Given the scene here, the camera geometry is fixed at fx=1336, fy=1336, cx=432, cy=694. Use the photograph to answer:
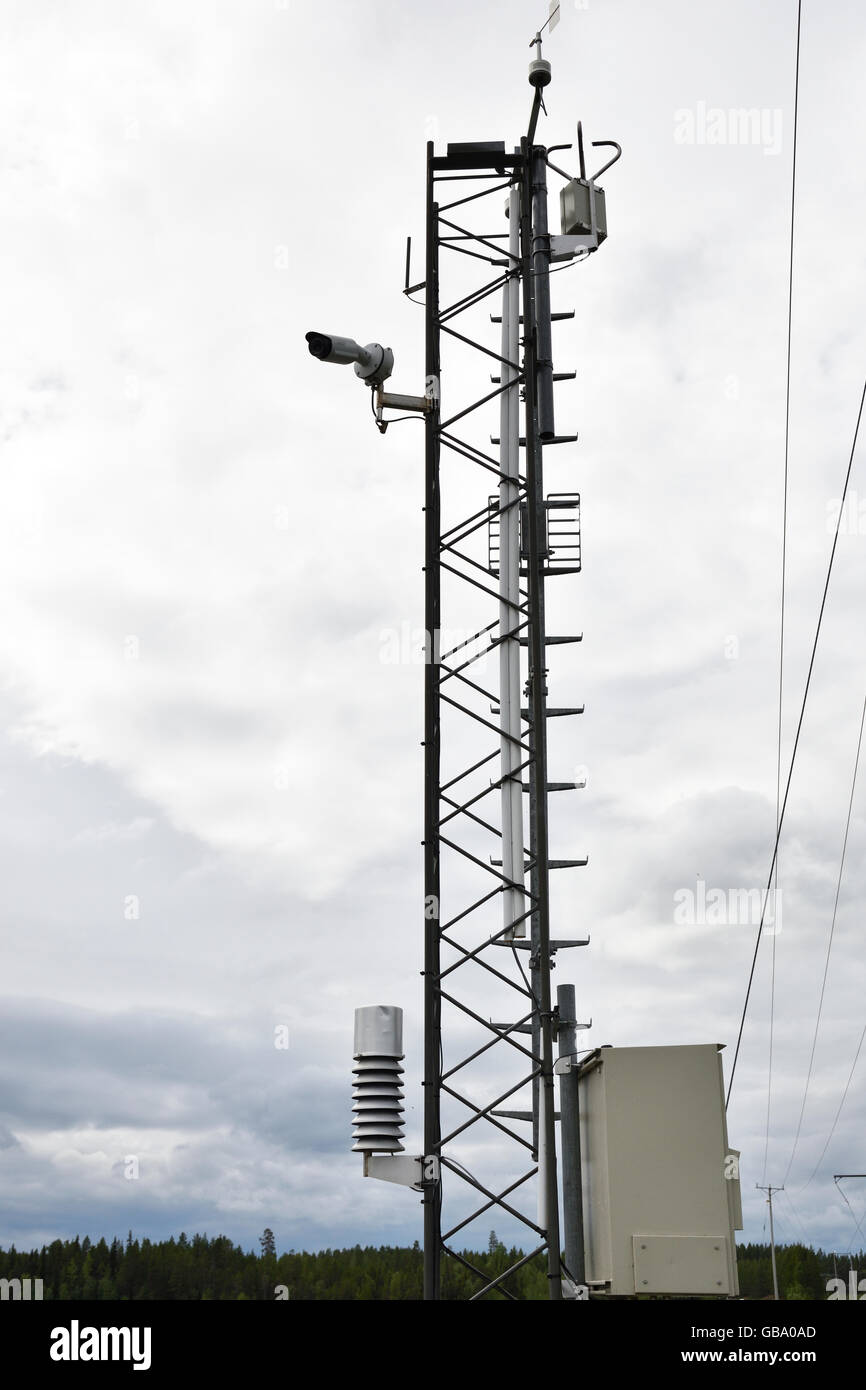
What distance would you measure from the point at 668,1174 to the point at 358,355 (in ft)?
23.2

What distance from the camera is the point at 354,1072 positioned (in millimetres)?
10219

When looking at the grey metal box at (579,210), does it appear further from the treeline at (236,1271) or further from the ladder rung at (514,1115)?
the treeline at (236,1271)

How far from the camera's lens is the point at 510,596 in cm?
1177

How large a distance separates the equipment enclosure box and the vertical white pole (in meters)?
2.34

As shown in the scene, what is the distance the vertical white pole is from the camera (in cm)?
1134

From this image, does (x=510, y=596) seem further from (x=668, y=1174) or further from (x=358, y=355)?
(x=668, y=1174)

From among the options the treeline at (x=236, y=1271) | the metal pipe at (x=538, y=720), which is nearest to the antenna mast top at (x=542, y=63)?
the metal pipe at (x=538, y=720)

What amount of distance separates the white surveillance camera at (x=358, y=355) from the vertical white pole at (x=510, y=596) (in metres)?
1.22

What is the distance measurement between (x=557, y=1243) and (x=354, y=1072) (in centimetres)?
197

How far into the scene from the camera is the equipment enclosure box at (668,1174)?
8883mm

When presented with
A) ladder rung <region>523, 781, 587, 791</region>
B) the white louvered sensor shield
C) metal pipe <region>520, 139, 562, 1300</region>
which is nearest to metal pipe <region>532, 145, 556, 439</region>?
metal pipe <region>520, 139, 562, 1300</region>
